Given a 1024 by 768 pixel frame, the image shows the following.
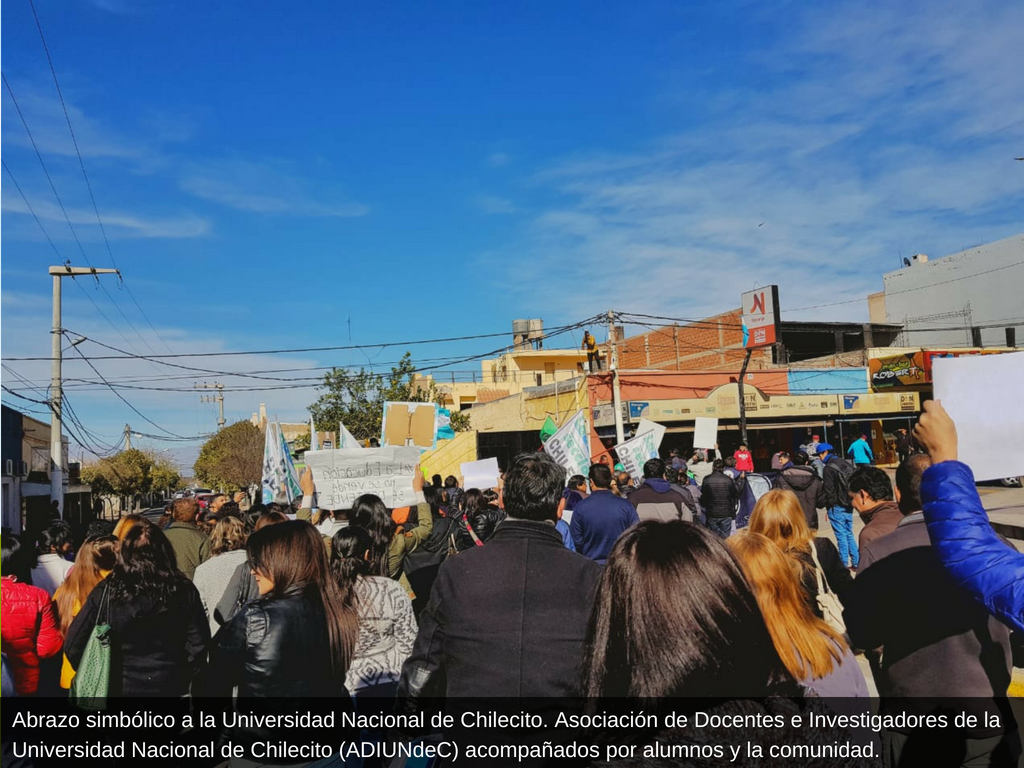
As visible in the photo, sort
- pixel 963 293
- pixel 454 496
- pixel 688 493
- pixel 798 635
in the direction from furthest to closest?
pixel 963 293 → pixel 454 496 → pixel 688 493 → pixel 798 635

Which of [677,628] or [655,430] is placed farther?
[655,430]

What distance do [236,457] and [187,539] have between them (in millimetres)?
47120

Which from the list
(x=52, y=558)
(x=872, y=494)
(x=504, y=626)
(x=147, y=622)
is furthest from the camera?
(x=52, y=558)

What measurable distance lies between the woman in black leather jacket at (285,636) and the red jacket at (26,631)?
199 cm

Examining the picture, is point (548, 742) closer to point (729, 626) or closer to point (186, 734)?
point (729, 626)

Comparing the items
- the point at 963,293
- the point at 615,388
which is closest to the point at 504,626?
the point at 615,388

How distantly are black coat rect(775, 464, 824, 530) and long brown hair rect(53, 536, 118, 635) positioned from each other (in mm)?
7078

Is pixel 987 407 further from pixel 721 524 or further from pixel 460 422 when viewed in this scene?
pixel 460 422

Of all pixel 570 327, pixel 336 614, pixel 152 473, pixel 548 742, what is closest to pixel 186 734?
pixel 336 614

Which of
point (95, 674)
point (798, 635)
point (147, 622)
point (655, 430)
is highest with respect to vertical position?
point (655, 430)

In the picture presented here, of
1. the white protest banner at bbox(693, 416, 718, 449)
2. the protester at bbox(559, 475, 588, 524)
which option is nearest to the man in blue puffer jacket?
the protester at bbox(559, 475, 588, 524)

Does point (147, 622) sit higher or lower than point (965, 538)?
lower

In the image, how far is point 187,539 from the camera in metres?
7.26

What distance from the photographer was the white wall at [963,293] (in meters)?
46.1
